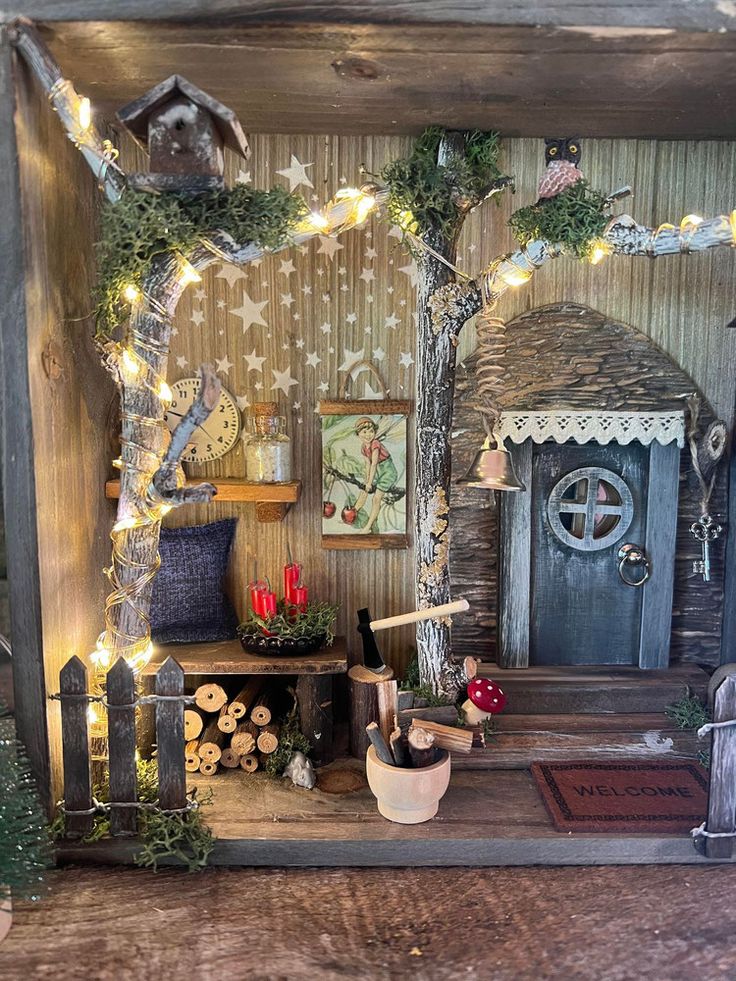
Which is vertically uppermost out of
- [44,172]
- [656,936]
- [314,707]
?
[44,172]

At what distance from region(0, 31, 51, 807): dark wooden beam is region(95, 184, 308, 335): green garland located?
24cm

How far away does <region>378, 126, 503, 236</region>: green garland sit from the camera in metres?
2.44

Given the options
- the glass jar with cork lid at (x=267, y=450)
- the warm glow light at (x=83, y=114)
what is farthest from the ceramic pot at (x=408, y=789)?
the warm glow light at (x=83, y=114)

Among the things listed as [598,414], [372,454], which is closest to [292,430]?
[372,454]

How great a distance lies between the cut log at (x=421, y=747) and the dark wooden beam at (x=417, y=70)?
1888 mm

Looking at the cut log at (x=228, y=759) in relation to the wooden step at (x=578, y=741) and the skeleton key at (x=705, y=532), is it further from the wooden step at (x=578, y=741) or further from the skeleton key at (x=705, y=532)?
the skeleton key at (x=705, y=532)

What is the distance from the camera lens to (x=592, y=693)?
290 cm

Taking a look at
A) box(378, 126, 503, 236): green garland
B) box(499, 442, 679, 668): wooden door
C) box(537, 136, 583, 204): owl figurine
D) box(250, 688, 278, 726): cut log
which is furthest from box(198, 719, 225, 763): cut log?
box(537, 136, 583, 204): owl figurine

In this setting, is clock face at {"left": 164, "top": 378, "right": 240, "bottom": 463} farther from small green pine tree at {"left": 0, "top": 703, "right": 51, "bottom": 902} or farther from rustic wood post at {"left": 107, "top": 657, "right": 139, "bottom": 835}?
small green pine tree at {"left": 0, "top": 703, "right": 51, "bottom": 902}

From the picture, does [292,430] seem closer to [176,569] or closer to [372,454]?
[372,454]

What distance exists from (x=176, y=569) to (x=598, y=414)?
1.66 meters

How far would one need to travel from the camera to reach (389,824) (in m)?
2.27

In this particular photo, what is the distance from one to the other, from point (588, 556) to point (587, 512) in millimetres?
179

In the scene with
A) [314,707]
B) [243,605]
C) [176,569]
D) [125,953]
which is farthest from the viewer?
[243,605]
